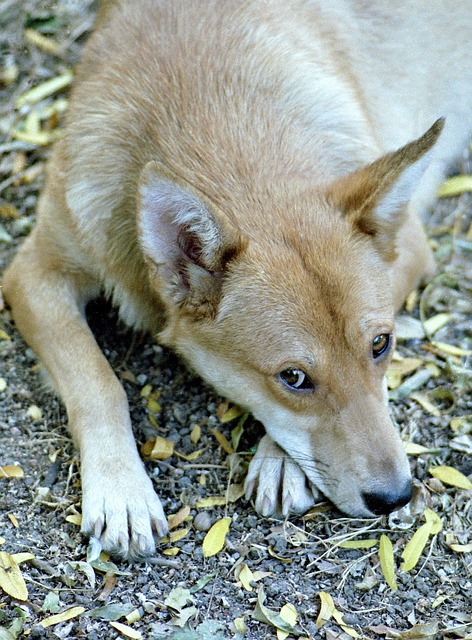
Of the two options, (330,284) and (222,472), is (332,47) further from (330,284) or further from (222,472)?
(222,472)

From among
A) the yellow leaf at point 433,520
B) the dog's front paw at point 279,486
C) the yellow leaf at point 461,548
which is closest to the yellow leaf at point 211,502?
the dog's front paw at point 279,486

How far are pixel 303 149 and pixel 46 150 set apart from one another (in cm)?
260

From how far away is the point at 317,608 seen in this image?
144 inches

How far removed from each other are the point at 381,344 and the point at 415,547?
0.89m

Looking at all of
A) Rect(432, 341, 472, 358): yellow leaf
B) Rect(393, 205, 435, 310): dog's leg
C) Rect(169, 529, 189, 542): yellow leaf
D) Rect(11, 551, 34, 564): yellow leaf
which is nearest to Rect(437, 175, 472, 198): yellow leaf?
Rect(393, 205, 435, 310): dog's leg

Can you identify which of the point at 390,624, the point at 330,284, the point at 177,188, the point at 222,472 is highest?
the point at 177,188

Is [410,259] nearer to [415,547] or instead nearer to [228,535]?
[415,547]

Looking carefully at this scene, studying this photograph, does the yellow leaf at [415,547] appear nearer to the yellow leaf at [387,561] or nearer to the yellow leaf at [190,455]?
the yellow leaf at [387,561]

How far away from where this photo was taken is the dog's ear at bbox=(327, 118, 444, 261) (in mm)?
3619

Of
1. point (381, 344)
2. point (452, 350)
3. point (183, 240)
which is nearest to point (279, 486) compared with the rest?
point (381, 344)

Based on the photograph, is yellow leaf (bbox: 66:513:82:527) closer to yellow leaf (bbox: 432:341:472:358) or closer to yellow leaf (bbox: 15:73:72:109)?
yellow leaf (bbox: 432:341:472:358)

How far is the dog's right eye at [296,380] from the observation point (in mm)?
3717

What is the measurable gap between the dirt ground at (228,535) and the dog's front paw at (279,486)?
0.06 meters

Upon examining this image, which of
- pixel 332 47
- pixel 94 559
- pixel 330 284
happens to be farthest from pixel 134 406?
pixel 332 47
